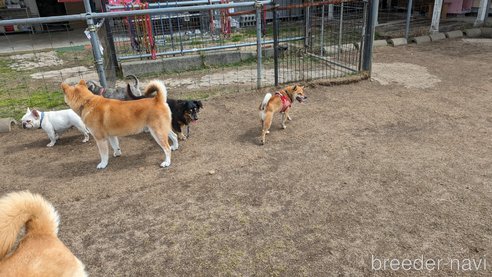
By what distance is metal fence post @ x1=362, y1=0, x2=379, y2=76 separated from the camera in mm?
7676

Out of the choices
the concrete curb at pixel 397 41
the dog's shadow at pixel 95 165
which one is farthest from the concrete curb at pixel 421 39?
the dog's shadow at pixel 95 165

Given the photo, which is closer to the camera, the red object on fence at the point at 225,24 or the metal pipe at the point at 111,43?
the metal pipe at the point at 111,43

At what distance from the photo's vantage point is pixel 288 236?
3.38 meters

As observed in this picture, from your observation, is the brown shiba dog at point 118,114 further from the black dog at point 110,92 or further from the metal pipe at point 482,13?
the metal pipe at point 482,13

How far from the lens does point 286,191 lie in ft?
13.5

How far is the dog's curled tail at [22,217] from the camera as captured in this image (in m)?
2.08

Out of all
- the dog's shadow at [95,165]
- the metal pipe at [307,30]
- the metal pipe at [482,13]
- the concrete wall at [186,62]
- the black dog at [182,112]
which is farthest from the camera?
the metal pipe at [482,13]

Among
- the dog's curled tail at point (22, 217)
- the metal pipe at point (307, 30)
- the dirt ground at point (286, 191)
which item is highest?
the metal pipe at point (307, 30)

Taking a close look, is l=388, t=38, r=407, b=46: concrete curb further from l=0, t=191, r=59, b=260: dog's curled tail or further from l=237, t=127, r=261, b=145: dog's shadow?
l=0, t=191, r=59, b=260: dog's curled tail

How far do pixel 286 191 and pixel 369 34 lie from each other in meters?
5.35

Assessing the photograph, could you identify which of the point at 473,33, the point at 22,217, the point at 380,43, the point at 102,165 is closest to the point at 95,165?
the point at 102,165

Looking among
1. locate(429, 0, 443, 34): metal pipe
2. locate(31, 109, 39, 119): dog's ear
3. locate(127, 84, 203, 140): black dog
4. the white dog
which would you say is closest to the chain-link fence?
the white dog

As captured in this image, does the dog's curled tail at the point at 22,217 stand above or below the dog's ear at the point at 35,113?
above

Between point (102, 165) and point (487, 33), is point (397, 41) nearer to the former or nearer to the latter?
point (487, 33)
